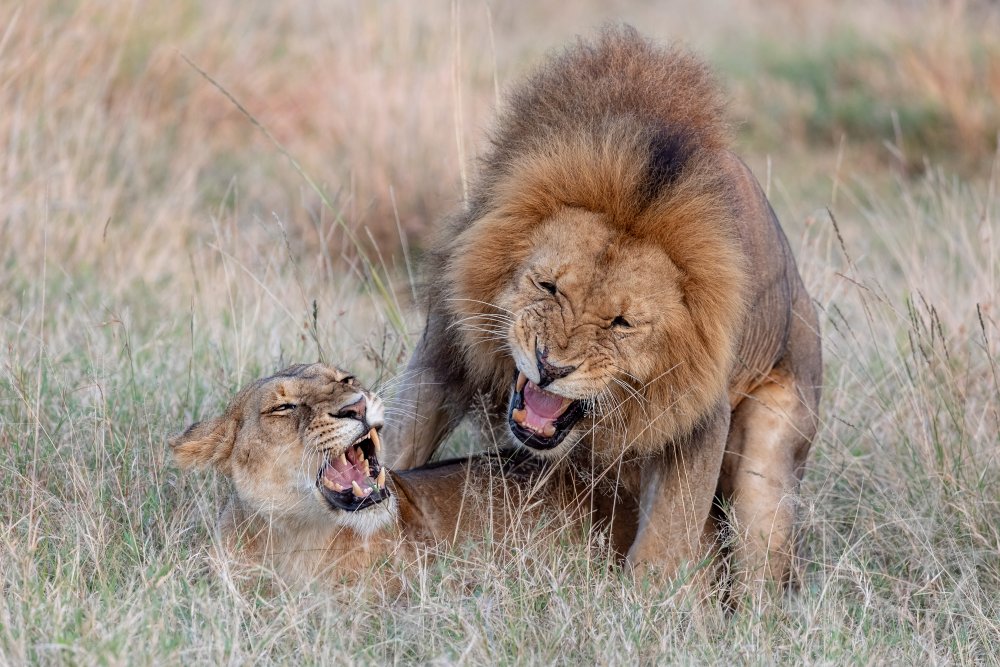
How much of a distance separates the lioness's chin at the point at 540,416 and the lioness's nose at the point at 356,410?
0.35 metres

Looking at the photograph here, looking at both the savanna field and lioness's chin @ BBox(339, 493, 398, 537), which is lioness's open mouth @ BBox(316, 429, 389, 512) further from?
the savanna field

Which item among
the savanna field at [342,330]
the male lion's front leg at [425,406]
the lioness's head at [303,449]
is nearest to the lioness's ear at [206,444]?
the lioness's head at [303,449]

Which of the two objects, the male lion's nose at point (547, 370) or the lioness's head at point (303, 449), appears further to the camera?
the lioness's head at point (303, 449)

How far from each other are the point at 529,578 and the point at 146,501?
3.44ft

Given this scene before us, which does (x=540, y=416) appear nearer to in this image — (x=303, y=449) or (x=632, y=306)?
(x=632, y=306)

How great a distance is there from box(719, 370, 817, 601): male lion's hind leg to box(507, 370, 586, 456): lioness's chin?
2.18 feet

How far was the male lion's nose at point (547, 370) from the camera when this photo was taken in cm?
305

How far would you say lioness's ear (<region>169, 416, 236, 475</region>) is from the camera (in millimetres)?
3348

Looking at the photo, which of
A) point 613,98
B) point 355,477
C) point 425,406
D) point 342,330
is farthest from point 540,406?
point 342,330

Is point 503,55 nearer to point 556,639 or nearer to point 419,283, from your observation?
point 419,283

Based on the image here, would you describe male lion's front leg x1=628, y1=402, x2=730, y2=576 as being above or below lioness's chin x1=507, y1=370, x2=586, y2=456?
below

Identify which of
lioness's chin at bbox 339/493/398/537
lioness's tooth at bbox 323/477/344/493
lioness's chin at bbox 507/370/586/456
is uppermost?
lioness's chin at bbox 507/370/586/456

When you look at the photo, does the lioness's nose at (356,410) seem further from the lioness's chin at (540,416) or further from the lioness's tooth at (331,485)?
the lioness's chin at (540,416)

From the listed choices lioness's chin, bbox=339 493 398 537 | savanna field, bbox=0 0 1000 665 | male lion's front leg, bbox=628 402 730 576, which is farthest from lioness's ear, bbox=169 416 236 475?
male lion's front leg, bbox=628 402 730 576
